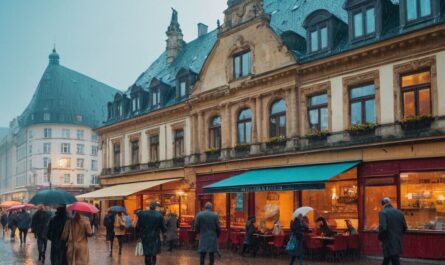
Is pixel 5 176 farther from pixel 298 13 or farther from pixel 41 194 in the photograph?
pixel 41 194

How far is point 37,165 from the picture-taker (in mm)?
77188

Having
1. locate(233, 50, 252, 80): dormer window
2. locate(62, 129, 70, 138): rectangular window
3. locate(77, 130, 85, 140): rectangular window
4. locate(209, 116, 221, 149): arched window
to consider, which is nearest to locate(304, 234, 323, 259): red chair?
locate(233, 50, 252, 80): dormer window


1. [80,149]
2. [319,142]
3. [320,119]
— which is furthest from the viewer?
[80,149]

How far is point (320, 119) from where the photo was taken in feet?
78.4

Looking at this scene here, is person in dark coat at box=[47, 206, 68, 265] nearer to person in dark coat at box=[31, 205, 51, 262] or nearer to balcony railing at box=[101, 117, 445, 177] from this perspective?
person in dark coat at box=[31, 205, 51, 262]

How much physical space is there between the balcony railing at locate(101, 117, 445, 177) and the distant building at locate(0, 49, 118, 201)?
155 ft

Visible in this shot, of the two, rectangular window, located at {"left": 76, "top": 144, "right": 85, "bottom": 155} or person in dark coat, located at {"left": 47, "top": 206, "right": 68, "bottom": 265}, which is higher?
rectangular window, located at {"left": 76, "top": 144, "right": 85, "bottom": 155}

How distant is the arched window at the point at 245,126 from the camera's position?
27.6 meters

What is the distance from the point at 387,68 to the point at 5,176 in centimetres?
9092

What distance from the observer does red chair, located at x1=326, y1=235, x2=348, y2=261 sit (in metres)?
18.9

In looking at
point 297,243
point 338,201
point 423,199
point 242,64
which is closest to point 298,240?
point 297,243

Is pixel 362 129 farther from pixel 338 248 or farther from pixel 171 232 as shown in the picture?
pixel 171 232

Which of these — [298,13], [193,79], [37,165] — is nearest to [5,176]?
[37,165]

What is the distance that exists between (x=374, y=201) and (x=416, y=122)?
3421 millimetres
